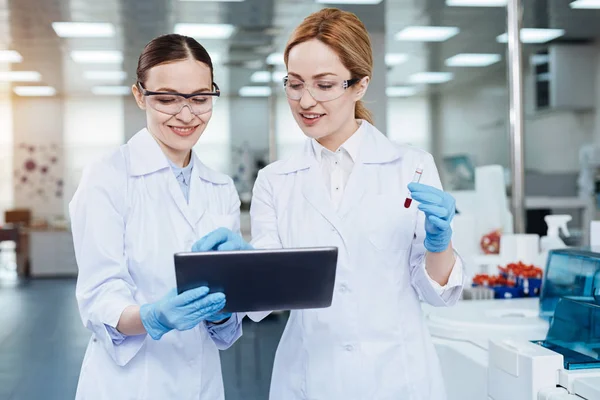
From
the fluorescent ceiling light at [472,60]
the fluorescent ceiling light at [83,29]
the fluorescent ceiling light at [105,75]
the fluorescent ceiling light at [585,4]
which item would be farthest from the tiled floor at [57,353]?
the fluorescent ceiling light at [472,60]

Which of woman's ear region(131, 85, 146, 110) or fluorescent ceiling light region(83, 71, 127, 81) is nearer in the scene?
woman's ear region(131, 85, 146, 110)

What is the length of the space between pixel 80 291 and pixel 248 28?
5.85 metres

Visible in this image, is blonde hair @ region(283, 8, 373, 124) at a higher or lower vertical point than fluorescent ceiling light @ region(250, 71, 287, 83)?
lower

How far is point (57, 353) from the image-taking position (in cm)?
502

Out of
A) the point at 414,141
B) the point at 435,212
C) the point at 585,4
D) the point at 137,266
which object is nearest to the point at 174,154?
the point at 137,266

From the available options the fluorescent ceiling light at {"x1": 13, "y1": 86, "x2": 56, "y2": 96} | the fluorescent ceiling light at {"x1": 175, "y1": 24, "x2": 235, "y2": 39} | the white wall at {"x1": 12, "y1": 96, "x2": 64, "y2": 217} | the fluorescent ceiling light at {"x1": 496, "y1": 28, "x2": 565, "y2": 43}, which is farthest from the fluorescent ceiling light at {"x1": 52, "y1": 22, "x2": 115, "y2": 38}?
the fluorescent ceiling light at {"x1": 496, "y1": 28, "x2": 565, "y2": 43}

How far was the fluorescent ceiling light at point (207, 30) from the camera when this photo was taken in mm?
6737

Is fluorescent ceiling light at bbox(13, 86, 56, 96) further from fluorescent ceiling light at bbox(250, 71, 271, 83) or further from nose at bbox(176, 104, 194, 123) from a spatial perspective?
nose at bbox(176, 104, 194, 123)

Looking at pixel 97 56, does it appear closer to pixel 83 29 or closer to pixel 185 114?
pixel 83 29

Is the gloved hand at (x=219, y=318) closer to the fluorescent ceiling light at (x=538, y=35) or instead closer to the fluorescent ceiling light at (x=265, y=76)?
the fluorescent ceiling light at (x=538, y=35)

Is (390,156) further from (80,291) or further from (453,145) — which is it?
(453,145)

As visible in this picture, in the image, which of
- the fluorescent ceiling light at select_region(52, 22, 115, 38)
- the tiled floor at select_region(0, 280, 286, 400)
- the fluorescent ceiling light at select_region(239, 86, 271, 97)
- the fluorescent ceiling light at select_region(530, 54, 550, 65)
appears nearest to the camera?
the tiled floor at select_region(0, 280, 286, 400)

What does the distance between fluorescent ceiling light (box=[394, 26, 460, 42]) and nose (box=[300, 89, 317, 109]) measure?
20.2 feet

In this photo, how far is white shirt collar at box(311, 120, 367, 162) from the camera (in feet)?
5.06
